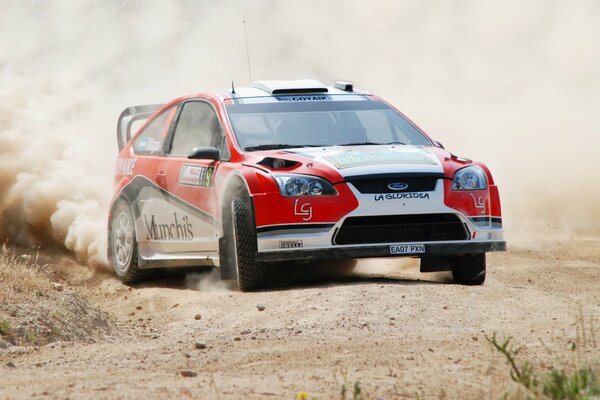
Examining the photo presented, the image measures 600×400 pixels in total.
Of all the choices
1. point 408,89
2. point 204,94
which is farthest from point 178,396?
point 408,89

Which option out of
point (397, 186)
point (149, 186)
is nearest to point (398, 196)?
point (397, 186)

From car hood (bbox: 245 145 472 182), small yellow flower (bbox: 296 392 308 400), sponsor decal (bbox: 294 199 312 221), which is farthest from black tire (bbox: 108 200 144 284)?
small yellow flower (bbox: 296 392 308 400)

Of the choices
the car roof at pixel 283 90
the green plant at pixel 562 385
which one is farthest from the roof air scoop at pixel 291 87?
the green plant at pixel 562 385

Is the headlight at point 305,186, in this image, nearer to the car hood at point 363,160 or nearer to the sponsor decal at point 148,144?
the car hood at point 363,160

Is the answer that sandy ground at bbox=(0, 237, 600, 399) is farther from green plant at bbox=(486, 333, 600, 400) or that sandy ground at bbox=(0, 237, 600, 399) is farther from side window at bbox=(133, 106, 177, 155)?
side window at bbox=(133, 106, 177, 155)

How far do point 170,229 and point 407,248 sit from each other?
2280 mm

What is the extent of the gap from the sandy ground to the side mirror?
98 centimetres

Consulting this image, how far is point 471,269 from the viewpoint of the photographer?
935cm

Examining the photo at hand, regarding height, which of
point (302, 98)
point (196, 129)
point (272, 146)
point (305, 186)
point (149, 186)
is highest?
A: point (302, 98)

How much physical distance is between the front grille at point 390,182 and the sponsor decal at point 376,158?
0.50 ft

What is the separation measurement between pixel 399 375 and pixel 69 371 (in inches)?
58.6

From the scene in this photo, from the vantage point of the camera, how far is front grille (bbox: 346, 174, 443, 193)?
8.65m

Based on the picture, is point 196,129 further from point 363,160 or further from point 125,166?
point 363,160

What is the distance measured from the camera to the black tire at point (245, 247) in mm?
8695
